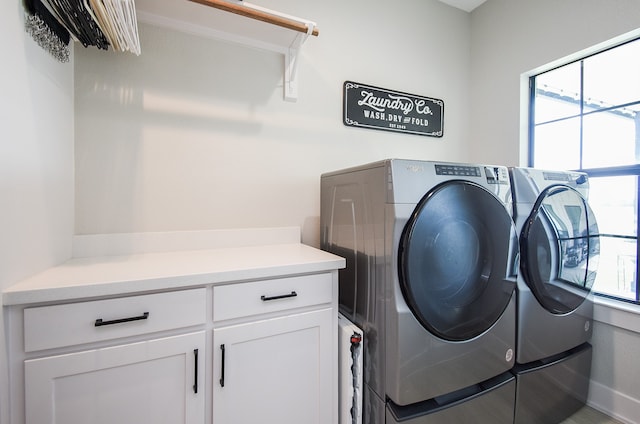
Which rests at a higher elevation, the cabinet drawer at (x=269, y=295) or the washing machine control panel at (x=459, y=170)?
the washing machine control panel at (x=459, y=170)

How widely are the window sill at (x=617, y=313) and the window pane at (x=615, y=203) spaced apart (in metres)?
0.41

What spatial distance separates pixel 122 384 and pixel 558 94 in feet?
9.69

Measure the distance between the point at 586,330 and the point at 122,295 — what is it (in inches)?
90.1

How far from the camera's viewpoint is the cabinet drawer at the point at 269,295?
1.05m

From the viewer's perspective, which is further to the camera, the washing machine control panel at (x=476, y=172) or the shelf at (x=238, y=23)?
the shelf at (x=238, y=23)

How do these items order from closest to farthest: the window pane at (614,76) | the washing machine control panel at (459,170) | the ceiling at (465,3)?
the washing machine control panel at (459,170), the window pane at (614,76), the ceiling at (465,3)

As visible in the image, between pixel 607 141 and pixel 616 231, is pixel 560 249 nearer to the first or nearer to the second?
pixel 616 231

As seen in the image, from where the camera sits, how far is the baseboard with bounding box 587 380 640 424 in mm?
1523

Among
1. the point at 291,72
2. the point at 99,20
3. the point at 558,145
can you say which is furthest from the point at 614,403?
the point at 99,20

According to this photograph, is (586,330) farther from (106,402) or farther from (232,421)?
(106,402)

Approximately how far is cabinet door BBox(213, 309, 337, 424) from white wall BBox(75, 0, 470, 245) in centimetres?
71

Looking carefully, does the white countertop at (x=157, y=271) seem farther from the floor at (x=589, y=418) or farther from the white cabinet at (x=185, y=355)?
the floor at (x=589, y=418)

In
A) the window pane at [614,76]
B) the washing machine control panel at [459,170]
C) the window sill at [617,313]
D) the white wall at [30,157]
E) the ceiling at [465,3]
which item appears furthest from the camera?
the ceiling at [465,3]

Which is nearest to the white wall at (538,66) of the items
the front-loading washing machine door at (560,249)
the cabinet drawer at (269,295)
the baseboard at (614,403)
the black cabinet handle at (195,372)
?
the baseboard at (614,403)
